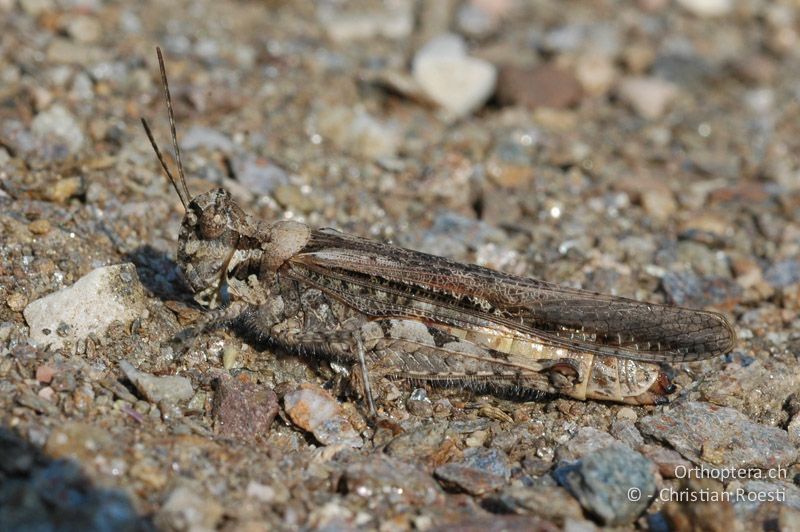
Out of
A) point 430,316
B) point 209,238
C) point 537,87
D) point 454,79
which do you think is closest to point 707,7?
point 537,87

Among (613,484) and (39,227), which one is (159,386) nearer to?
(39,227)

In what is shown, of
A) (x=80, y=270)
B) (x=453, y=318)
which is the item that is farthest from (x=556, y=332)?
(x=80, y=270)

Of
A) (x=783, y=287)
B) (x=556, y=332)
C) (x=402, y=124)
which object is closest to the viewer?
(x=556, y=332)

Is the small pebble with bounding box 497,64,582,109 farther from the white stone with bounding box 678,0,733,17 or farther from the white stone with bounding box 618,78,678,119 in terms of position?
the white stone with bounding box 678,0,733,17

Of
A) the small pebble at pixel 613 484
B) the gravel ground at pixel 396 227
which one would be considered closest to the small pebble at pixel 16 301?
the gravel ground at pixel 396 227

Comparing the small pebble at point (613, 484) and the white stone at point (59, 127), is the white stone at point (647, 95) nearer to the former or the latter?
the small pebble at point (613, 484)

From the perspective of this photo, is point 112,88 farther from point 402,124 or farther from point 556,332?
point 556,332

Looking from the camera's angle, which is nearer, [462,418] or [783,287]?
[462,418]

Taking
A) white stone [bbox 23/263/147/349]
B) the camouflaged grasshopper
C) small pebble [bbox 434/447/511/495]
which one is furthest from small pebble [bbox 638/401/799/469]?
white stone [bbox 23/263/147/349]
